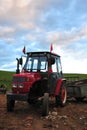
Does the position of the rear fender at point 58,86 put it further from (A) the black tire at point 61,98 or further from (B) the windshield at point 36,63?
(B) the windshield at point 36,63

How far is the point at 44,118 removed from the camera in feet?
45.1

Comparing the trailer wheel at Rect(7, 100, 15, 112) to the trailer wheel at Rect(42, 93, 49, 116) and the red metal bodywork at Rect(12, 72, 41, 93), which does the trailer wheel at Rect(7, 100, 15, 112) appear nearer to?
the red metal bodywork at Rect(12, 72, 41, 93)

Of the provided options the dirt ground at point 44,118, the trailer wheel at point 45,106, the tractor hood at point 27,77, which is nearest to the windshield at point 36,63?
the tractor hood at point 27,77

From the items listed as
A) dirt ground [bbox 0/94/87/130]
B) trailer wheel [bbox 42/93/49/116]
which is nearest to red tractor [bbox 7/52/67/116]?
trailer wheel [bbox 42/93/49/116]

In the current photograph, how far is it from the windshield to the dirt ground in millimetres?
1933

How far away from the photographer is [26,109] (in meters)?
15.9

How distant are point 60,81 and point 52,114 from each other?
2310 millimetres

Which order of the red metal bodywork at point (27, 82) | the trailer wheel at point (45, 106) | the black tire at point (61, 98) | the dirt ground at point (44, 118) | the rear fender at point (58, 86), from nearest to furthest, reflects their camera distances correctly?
1. the dirt ground at point (44, 118)
2. the trailer wheel at point (45, 106)
3. the red metal bodywork at point (27, 82)
4. the rear fender at point (58, 86)
5. the black tire at point (61, 98)

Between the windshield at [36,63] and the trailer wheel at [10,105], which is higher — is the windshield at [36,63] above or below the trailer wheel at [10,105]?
above

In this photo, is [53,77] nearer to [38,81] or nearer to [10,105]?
[38,81]

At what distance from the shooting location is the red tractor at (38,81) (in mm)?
14398

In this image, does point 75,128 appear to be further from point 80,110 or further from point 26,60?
point 26,60

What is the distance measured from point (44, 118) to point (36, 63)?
2.90 metres

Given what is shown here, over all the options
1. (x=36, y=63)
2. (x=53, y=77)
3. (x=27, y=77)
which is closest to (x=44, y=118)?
(x=27, y=77)
